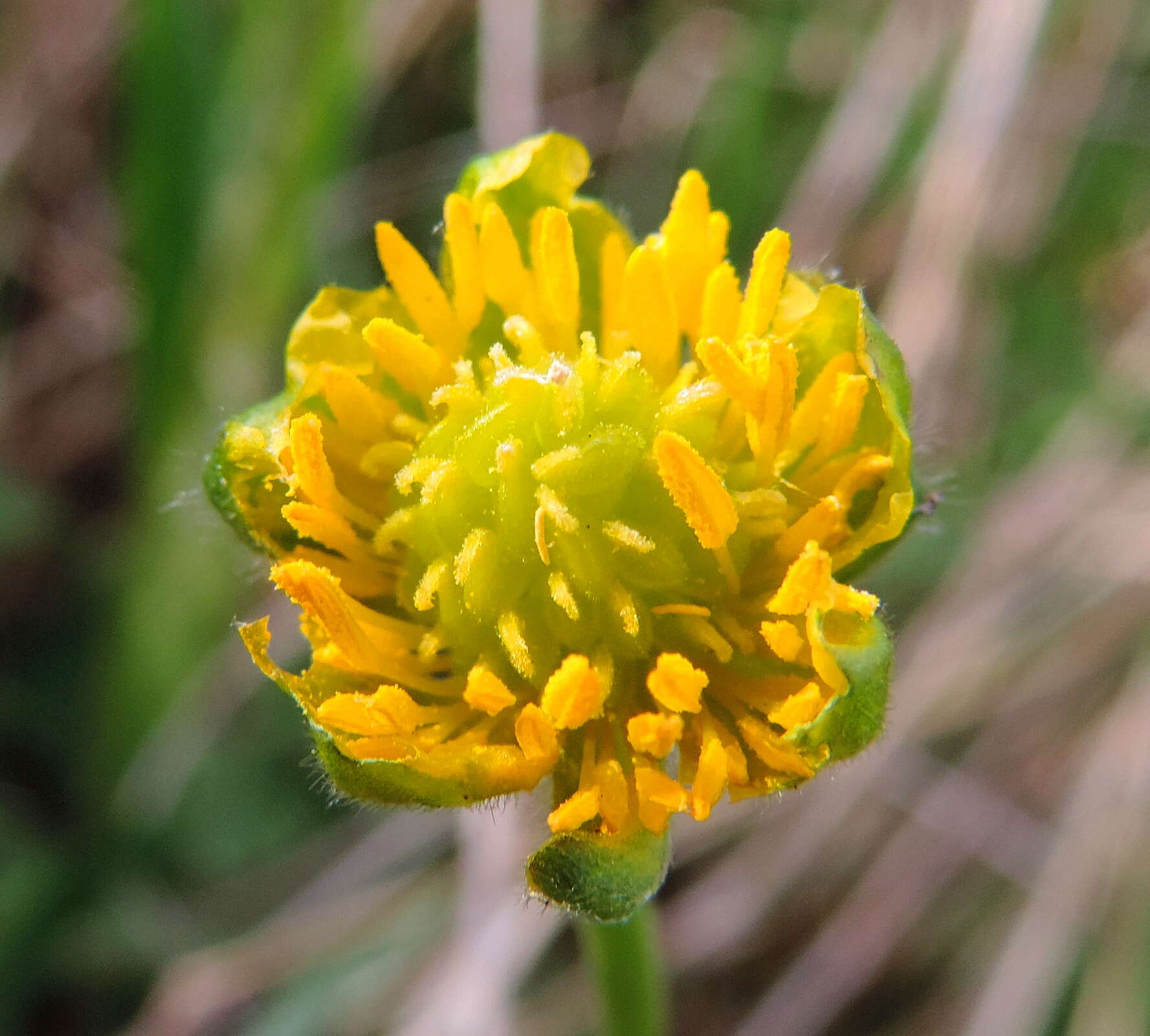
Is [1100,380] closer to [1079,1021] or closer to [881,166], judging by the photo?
[881,166]

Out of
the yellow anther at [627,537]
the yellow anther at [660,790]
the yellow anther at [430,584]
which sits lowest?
the yellow anther at [660,790]

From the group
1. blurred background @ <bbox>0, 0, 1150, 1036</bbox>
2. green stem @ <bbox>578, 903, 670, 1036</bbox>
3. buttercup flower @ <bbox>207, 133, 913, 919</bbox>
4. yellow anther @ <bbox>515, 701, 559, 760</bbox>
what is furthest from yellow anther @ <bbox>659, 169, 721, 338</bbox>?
blurred background @ <bbox>0, 0, 1150, 1036</bbox>

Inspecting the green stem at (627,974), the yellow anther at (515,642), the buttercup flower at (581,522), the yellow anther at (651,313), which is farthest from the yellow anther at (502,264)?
the green stem at (627,974)

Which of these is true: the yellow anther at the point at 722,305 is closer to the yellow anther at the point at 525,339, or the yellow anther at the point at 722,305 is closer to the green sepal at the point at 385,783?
the yellow anther at the point at 525,339

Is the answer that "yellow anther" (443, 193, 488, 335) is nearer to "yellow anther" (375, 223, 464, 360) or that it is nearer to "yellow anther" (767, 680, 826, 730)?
"yellow anther" (375, 223, 464, 360)

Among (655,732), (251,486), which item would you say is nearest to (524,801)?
(251,486)

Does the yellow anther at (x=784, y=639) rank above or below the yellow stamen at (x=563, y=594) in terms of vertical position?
above
